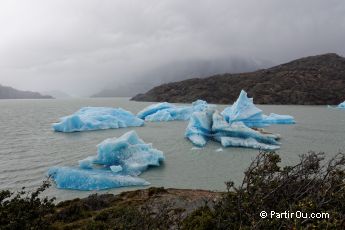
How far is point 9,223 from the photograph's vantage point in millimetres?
5875

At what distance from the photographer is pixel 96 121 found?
34.4m

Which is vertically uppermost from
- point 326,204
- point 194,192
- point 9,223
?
point 326,204

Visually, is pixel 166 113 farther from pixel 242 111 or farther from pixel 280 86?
Result: pixel 280 86

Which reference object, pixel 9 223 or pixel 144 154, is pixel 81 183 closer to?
pixel 144 154

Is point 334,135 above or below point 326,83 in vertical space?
below

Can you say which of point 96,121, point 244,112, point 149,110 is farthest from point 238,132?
point 149,110

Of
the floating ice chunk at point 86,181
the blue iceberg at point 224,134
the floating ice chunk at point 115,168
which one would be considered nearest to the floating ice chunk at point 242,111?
the blue iceberg at point 224,134

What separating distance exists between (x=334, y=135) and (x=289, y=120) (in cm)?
956

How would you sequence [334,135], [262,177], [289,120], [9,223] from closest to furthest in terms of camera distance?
1. [9,223]
2. [262,177]
3. [334,135]
4. [289,120]

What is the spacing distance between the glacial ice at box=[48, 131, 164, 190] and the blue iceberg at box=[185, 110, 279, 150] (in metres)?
7.15

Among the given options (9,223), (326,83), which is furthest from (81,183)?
(326,83)

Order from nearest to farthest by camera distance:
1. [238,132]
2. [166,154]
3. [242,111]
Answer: [166,154], [238,132], [242,111]

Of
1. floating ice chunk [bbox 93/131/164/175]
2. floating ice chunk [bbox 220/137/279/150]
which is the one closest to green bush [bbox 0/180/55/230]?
floating ice chunk [bbox 93/131/164/175]

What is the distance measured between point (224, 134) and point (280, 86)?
241 ft
